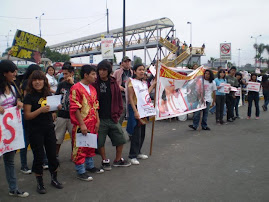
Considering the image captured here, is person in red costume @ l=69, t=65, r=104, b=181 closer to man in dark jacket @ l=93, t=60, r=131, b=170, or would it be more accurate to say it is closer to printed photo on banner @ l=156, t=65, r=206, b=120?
man in dark jacket @ l=93, t=60, r=131, b=170

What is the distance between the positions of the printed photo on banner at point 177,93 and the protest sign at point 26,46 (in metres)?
3.58

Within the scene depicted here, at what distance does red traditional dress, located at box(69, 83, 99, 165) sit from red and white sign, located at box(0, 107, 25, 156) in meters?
0.73

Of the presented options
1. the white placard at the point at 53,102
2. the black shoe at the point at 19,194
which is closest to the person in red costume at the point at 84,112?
the white placard at the point at 53,102

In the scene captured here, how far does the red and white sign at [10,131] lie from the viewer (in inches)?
131

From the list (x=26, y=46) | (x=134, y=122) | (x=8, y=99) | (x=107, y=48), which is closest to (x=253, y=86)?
Answer: (x=107, y=48)

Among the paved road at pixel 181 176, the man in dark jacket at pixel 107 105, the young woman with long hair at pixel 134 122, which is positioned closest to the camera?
the paved road at pixel 181 176

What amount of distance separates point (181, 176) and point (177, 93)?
2656 mm

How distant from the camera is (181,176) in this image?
162 inches

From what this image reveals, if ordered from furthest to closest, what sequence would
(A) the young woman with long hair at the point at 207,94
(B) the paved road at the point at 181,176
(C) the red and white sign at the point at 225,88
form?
(C) the red and white sign at the point at 225,88 → (A) the young woman with long hair at the point at 207,94 → (B) the paved road at the point at 181,176

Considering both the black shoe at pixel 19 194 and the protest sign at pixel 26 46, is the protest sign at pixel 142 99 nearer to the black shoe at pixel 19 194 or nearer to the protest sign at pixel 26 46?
the black shoe at pixel 19 194

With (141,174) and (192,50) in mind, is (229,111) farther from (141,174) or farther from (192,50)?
(192,50)

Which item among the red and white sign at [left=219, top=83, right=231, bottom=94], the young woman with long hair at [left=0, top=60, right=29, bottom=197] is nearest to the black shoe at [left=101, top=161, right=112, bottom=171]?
the young woman with long hair at [left=0, top=60, right=29, bottom=197]

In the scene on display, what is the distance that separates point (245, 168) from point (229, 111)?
4.65 metres

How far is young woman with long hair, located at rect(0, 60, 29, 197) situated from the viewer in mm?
3389
